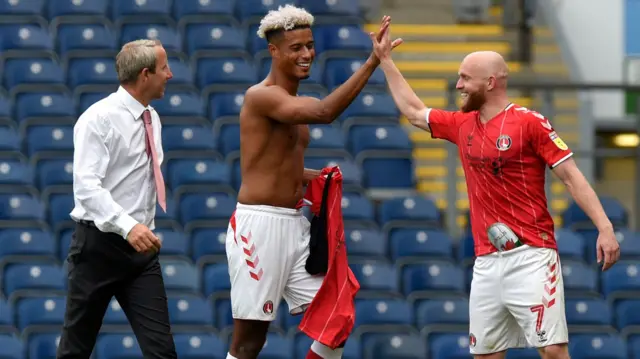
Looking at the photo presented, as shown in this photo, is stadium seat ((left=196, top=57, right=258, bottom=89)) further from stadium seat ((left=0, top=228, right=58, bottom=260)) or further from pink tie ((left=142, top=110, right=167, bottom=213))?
pink tie ((left=142, top=110, right=167, bottom=213))

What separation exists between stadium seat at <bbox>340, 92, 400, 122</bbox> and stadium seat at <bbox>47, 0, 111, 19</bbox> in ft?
8.01

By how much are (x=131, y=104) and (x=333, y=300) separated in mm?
1419

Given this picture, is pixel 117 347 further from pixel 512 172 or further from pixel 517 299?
pixel 512 172

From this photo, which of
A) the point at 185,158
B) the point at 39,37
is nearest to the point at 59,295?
the point at 185,158

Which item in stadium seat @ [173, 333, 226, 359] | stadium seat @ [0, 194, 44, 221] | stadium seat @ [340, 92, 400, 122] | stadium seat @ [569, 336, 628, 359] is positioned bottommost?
stadium seat @ [569, 336, 628, 359]

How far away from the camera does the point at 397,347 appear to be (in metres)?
10.4

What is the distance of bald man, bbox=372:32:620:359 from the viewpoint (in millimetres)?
7457

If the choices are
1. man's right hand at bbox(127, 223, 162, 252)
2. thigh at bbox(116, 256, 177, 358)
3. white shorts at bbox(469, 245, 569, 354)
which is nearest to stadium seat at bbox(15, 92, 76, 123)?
thigh at bbox(116, 256, 177, 358)

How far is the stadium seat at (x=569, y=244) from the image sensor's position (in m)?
11.4

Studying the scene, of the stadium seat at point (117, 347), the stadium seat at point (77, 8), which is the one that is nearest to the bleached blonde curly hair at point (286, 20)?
the stadium seat at point (117, 347)

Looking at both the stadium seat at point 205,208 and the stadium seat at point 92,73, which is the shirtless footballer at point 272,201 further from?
the stadium seat at point 92,73

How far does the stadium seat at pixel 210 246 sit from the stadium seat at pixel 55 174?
1.10 metres

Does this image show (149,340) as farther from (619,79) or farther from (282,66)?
(619,79)

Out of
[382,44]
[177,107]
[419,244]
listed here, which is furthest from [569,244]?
[382,44]
